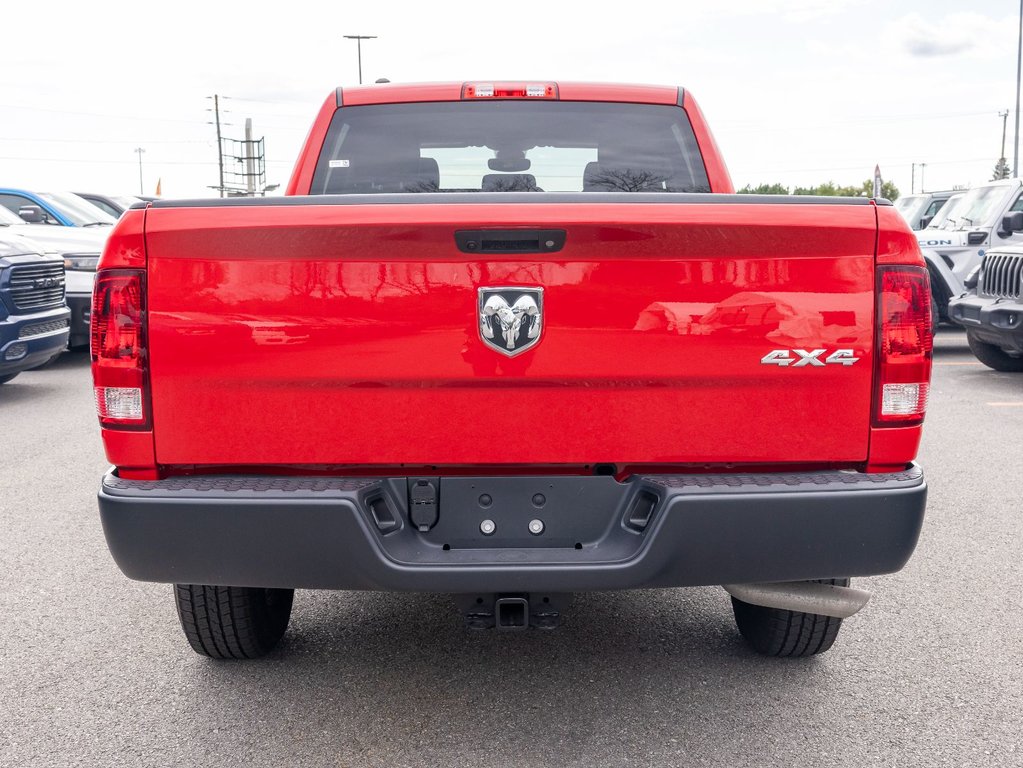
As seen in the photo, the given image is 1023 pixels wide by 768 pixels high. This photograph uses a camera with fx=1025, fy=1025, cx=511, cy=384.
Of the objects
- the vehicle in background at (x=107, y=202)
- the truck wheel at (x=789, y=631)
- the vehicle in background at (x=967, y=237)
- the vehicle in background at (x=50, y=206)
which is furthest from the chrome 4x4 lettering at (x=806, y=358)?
the vehicle in background at (x=107, y=202)

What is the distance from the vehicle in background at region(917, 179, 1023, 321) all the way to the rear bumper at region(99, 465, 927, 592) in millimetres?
10522

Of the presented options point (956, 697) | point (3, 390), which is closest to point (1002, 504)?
point (956, 697)

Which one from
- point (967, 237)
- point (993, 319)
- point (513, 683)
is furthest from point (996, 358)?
point (513, 683)

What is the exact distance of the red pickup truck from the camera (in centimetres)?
245

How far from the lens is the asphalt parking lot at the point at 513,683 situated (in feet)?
9.17

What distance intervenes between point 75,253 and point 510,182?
899 centimetres

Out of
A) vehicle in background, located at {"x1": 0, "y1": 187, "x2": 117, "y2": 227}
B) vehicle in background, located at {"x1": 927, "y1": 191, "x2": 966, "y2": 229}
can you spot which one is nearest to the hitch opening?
vehicle in background, located at {"x1": 0, "y1": 187, "x2": 117, "y2": 227}

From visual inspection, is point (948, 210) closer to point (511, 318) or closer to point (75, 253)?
A: point (75, 253)

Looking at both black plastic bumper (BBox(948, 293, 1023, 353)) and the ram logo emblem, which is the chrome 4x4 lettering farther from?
black plastic bumper (BBox(948, 293, 1023, 353))

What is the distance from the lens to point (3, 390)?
970 cm

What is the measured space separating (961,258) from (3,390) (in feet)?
34.9

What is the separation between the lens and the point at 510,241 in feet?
8.01

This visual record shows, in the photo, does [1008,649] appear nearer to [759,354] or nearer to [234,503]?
[759,354]

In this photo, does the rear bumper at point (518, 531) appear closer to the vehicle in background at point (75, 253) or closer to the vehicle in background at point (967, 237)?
the vehicle in background at point (75, 253)
